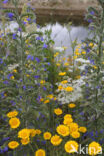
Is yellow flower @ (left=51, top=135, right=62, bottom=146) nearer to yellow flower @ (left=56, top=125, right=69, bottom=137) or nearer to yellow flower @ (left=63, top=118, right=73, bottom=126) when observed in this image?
yellow flower @ (left=56, top=125, right=69, bottom=137)

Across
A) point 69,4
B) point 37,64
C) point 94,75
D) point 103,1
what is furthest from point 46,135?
point 69,4

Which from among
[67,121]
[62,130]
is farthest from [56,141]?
[67,121]

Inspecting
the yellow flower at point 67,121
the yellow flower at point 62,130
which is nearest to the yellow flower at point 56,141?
the yellow flower at point 62,130

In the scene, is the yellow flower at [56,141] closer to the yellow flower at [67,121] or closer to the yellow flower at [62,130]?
the yellow flower at [62,130]

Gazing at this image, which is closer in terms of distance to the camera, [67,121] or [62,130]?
[62,130]

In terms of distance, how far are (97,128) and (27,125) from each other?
2.47ft

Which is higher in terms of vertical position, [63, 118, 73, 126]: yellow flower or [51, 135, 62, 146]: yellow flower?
[63, 118, 73, 126]: yellow flower

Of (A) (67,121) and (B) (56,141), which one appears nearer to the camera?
(B) (56,141)

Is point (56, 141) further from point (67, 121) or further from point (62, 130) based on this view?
point (67, 121)

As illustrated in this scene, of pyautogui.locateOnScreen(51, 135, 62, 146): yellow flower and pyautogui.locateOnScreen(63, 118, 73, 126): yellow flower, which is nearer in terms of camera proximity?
pyautogui.locateOnScreen(51, 135, 62, 146): yellow flower

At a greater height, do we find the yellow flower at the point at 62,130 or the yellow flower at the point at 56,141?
the yellow flower at the point at 62,130

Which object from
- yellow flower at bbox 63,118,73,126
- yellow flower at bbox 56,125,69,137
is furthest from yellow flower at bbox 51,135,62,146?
yellow flower at bbox 63,118,73,126

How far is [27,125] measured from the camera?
6.57 feet

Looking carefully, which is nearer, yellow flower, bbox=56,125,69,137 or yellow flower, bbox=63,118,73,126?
yellow flower, bbox=56,125,69,137
